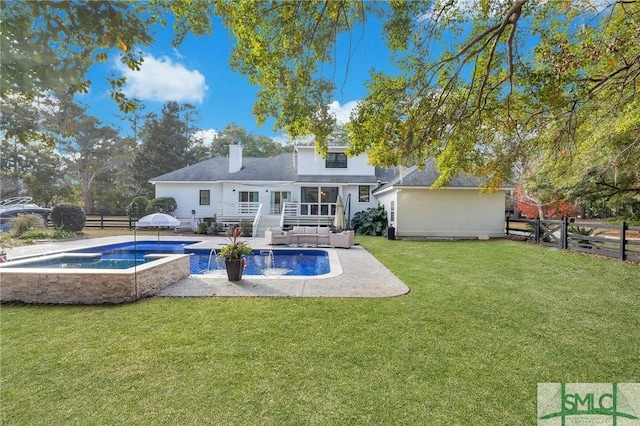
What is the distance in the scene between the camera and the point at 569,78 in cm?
519

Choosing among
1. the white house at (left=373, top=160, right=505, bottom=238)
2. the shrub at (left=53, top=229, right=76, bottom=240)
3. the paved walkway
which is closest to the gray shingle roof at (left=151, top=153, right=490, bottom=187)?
the white house at (left=373, top=160, right=505, bottom=238)

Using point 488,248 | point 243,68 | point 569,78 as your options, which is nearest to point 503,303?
point 569,78

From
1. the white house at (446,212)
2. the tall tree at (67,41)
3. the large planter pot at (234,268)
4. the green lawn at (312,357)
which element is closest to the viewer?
the tall tree at (67,41)

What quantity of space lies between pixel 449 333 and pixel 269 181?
18501 millimetres

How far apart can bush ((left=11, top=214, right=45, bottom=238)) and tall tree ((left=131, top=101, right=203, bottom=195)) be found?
1794cm

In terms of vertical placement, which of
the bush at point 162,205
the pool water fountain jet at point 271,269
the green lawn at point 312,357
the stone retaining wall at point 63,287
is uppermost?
the bush at point 162,205

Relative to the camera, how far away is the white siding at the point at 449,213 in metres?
17.4

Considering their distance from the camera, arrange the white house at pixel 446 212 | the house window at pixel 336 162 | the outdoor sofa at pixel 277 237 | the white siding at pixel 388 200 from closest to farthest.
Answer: the outdoor sofa at pixel 277 237, the white house at pixel 446 212, the white siding at pixel 388 200, the house window at pixel 336 162

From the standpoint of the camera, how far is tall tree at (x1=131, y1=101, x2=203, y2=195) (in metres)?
34.6

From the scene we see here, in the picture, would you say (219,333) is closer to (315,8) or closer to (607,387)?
(607,387)

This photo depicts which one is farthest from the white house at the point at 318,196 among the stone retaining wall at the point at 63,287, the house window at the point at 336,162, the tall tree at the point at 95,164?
the stone retaining wall at the point at 63,287

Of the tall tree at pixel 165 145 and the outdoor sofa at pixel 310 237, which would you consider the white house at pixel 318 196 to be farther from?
the tall tree at pixel 165 145

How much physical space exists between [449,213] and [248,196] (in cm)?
1325

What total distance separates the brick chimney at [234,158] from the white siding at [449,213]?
12.5m
